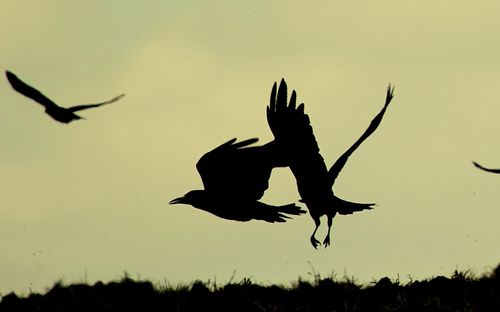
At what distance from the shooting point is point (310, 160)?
425 inches

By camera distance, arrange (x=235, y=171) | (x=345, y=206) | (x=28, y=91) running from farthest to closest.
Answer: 1. (x=345, y=206)
2. (x=235, y=171)
3. (x=28, y=91)

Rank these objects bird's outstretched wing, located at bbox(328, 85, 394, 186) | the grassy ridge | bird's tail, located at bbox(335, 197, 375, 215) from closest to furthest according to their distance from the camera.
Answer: the grassy ridge
bird's outstretched wing, located at bbox(328, 85, 394, 186)
bird's tail, located at bbox(335, 197, 375, 215)

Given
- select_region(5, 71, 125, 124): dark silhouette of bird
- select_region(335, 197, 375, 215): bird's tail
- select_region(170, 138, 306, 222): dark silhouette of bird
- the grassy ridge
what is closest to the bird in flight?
select_region(170, 138, 306, 222): dark silhouette of bird

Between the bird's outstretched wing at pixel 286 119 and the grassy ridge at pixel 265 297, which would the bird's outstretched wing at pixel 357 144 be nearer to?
the bird's outstretched wing at pixel 286 119

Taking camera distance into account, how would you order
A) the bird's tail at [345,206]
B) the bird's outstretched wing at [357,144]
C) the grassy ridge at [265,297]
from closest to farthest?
the grassy ridge at [265,297] → the bird's outstretched wing at [357,144] → the bird's tail at [345,206]

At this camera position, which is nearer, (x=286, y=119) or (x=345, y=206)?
(x=286, y=119)

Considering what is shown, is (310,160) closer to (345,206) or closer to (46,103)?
(345,206)

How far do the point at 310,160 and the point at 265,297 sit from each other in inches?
89.2

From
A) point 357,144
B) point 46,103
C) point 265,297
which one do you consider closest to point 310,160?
point 357,144

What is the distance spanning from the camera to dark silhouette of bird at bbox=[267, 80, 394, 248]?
10.5 m

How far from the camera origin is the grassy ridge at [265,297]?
336 inches

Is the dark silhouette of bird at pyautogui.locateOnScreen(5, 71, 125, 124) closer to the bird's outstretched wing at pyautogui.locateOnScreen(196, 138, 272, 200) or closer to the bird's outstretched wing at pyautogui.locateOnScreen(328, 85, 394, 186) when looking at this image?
the bird's outstretched wing at pyautogui.locateOnScreen(196, 138, 272, 200)

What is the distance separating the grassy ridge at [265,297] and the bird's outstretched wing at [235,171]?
1.65m

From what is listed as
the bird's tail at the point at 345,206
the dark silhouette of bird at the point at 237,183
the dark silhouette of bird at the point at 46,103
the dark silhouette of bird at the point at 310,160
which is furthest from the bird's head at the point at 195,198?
the dark silhouette of bird at the point at 46,103
